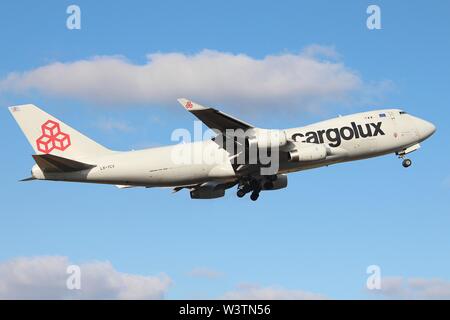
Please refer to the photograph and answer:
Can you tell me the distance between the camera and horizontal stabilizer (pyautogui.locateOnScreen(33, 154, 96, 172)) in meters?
46.9

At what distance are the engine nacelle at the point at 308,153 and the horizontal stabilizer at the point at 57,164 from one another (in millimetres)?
13506

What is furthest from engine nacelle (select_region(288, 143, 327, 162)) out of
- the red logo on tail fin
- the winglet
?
the red logo on tail fin

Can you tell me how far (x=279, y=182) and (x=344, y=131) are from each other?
6.78 m

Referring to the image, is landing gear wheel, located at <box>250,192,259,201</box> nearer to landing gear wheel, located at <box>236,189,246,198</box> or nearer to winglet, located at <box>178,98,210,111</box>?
landing gear wheel, located at <box>236,189,246,198</box>

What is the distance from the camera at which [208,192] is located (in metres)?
56.9

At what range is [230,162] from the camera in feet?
168

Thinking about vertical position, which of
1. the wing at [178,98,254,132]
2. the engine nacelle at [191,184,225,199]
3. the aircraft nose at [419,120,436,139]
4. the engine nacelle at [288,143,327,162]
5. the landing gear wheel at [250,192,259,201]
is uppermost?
the aircraft nose at [419,120,436,139]

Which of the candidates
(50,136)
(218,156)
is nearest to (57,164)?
(50,136)

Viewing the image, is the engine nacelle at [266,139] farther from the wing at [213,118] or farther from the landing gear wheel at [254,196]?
the landing gear wheel at [254,196]

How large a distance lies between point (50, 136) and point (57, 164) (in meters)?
4.95

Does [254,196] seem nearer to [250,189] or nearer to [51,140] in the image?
[250,189]

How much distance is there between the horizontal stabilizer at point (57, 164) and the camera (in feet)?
154
